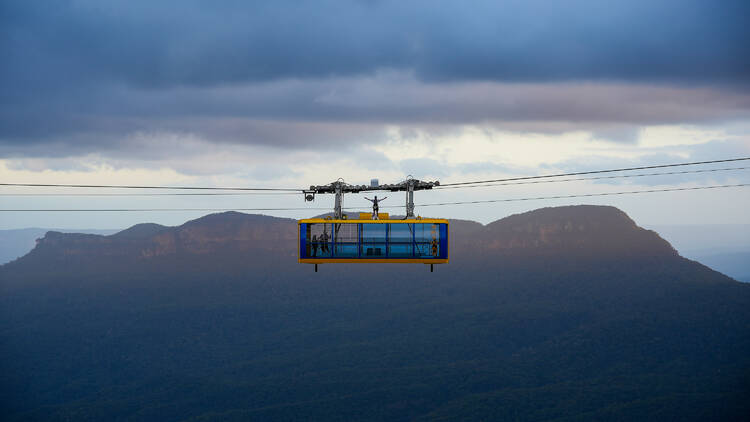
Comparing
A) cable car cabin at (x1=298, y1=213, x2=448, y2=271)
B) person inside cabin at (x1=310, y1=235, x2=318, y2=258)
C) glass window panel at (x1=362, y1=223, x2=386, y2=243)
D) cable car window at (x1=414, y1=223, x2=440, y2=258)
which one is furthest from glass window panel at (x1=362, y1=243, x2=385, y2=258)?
person inside cabin at (x1=310, y1=235, x2=318, y2=258)

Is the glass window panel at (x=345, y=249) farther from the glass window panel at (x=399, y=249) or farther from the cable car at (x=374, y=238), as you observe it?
the glass window panel at (x=399, y=249)

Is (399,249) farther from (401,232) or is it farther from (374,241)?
(374,241)

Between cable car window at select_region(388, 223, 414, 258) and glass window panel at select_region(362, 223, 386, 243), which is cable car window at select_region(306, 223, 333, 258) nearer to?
glass window panel at select_region(362, 223, 386, 243)

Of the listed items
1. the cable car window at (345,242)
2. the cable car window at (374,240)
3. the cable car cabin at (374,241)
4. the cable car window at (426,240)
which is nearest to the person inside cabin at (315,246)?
the cable car cabin at (374,241)

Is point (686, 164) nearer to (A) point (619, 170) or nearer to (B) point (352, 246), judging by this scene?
(A) point (619, 170)

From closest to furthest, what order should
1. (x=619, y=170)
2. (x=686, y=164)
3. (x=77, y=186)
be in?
(x=686, y=164) → (x=619, y=170) → (x=77, y=186)

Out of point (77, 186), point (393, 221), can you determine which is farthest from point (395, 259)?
point (77, 186)

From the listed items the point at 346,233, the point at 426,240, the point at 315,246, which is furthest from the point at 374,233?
the point at 315,246
